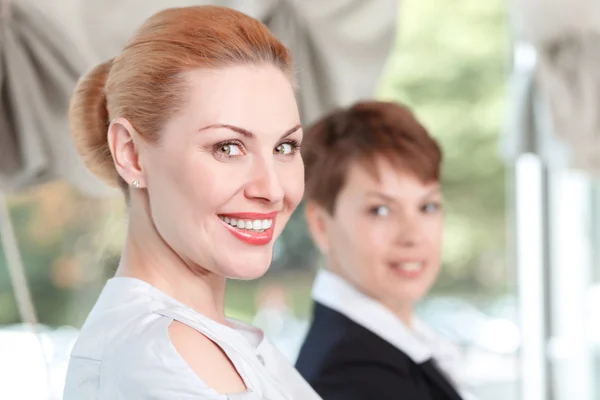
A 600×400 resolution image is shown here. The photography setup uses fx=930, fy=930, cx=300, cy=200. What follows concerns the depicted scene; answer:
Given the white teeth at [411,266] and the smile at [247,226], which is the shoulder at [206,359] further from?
the white teeth at [411,266]

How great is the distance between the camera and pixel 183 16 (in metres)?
0.89

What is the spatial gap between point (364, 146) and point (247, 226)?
67cm

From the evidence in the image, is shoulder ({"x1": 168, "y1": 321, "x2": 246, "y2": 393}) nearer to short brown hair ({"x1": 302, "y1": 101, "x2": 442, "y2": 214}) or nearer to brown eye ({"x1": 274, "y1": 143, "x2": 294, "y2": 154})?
brown eye ({"x1": 274, "y1": 143, "x2": 294, "y2": 154})

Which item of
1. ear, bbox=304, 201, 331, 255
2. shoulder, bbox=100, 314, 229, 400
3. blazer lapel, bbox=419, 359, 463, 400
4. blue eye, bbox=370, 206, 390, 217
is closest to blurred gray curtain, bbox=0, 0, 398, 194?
ear, bbox=304, 201, 331, 255

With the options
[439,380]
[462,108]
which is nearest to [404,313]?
[439,380]

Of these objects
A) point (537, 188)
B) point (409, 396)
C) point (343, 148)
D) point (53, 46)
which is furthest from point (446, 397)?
point (537, 188)

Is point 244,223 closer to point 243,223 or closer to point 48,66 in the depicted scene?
point 243,223

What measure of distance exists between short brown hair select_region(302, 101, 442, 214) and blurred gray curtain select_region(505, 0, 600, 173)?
88 centimetres

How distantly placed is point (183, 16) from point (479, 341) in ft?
8.53

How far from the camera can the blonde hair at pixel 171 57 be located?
2.87 feet

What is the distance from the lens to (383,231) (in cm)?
154

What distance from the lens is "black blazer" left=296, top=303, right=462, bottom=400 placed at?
135cm

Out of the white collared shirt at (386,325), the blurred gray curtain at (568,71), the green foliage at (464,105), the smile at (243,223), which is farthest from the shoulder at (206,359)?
the green foliage at (464,105)

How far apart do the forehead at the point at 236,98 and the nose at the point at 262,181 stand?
35 mm
